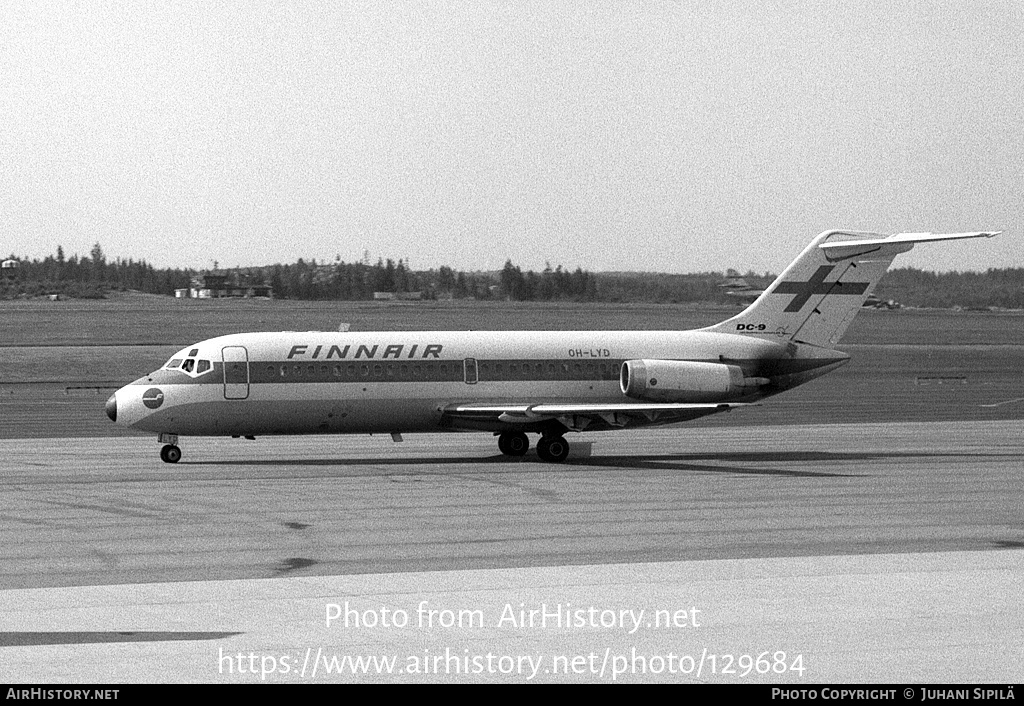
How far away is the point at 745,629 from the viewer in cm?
1336

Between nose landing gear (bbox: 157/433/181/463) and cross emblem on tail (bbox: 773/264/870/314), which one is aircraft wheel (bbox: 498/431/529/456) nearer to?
cross emblem on tail (bbox: 773/264/870/314)

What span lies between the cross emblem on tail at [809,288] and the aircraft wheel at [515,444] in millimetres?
8100

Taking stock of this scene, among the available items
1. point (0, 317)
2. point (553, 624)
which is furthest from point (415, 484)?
point (0, 317)

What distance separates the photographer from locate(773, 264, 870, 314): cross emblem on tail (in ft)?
122

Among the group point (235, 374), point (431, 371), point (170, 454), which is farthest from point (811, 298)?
point (170, 454)

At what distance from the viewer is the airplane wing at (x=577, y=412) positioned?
33.3m

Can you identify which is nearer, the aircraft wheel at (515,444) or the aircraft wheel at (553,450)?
the aircraft wheel at (553,450)

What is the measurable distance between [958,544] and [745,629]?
22.7 ft

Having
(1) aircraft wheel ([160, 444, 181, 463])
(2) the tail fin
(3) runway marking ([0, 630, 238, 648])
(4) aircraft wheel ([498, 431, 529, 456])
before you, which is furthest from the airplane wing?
(3) runway marking ([0, 630, 238, 648])

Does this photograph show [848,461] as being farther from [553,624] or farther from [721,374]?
[553,624]

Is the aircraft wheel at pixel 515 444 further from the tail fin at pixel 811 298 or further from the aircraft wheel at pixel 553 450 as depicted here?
the tail fin at pixel 811 298

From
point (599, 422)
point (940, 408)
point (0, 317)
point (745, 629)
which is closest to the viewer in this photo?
point (745, 629)

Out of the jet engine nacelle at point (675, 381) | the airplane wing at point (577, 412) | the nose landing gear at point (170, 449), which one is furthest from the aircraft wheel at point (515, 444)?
the nose landing gear at point (170, 449)

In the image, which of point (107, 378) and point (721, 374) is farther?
point (107, 378)
